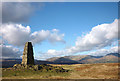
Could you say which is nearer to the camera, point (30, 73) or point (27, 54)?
point (30, 73)

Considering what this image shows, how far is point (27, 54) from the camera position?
150 ft

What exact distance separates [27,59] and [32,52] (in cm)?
419

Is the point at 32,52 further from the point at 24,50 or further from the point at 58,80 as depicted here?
the point at 58,80

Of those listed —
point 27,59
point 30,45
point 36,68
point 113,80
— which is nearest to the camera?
point 113,80

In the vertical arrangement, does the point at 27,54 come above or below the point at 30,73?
above

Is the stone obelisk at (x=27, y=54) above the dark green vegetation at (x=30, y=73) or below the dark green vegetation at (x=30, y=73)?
above

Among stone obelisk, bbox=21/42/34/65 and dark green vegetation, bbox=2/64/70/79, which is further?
stone obelisk, bbox=21/42/34/65

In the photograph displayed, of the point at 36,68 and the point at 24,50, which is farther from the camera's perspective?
the point at 24,50

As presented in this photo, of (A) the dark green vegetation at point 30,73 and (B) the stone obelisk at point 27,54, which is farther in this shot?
(B) the stone obelisk at point 27,54

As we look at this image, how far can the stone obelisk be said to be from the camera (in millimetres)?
45263

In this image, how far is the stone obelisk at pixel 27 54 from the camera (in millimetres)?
45263

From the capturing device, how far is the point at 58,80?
79.0ft

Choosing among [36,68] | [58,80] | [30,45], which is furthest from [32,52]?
[58,80]

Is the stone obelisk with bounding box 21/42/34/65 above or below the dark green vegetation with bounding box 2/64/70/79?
above
